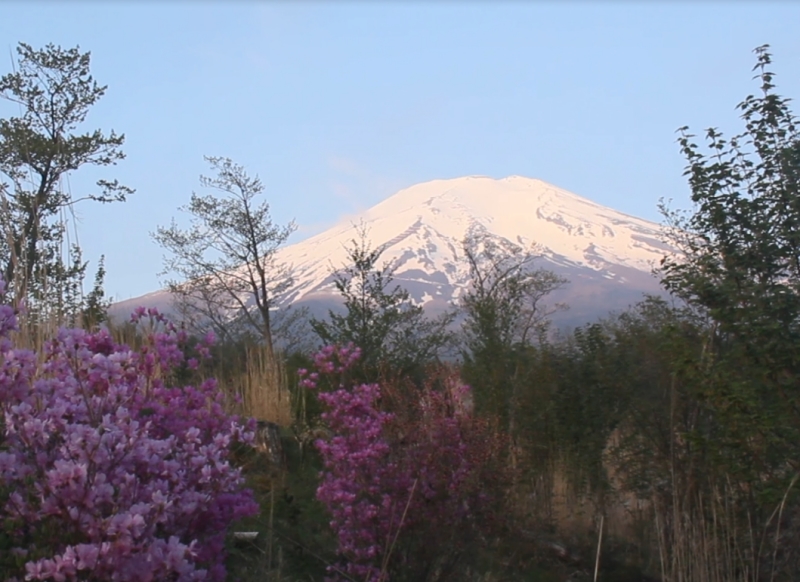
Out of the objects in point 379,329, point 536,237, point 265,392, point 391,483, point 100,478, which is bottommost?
point 391,483

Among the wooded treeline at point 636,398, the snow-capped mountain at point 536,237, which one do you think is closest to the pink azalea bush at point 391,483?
the wooded treeline at point 636,398

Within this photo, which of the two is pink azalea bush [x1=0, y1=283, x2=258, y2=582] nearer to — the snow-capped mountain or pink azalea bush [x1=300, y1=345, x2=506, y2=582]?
pink azalea bush [x1=300, y1=345, x2=506, y2=582]

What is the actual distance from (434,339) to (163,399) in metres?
7.36

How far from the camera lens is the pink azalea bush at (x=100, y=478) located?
75.5 inches

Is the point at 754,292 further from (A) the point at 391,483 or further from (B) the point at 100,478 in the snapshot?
(B) the point at 100,478

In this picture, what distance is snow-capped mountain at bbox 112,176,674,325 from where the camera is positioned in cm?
13362

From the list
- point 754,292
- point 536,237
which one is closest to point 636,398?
point 754,292

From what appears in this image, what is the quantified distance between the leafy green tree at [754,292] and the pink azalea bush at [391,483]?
153cm

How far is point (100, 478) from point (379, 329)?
7.66 metres

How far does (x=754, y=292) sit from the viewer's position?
4574mm

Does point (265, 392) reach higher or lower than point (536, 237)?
lower

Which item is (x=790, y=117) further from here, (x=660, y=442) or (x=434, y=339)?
(x=434, y=339)

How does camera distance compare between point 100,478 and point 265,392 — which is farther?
point 265,392

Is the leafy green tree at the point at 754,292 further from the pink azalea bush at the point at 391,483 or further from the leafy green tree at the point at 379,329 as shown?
the leafy green tree at the point at 379,329
